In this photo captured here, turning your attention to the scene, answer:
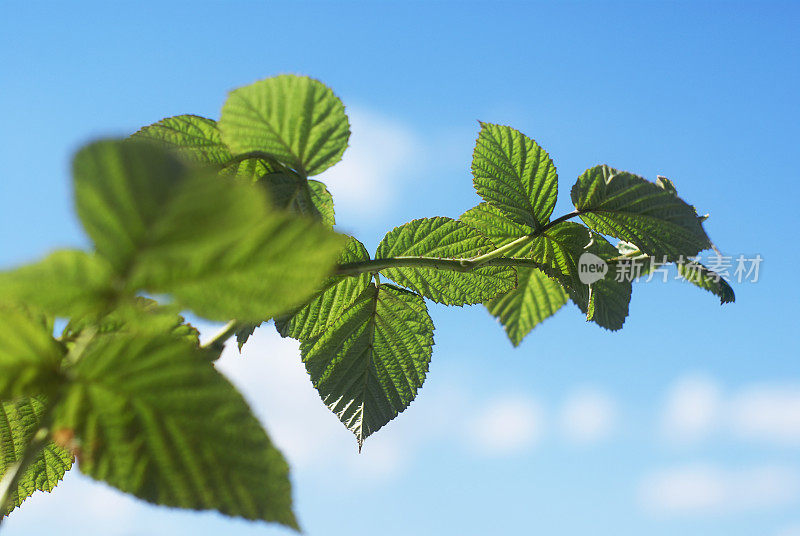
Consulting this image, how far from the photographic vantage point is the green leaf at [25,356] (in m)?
0.29

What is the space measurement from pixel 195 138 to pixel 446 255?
0.27 m


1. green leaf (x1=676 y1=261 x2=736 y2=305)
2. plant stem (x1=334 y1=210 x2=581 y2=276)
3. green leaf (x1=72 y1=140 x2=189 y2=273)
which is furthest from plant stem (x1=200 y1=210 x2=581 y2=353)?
green leaf (x1=676 y1=261 x2=736 y2=305)

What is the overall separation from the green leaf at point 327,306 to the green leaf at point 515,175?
151mm

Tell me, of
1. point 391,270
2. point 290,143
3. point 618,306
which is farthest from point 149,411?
point 618,306

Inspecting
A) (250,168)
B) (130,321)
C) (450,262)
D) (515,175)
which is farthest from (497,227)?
(130,321)

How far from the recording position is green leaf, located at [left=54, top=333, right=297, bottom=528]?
0.96 feet

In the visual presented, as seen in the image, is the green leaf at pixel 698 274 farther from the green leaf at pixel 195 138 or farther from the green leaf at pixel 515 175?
the green leaf at pixel 195 138

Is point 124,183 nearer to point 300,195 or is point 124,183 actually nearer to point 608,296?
point 300,195

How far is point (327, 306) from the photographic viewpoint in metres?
0.64

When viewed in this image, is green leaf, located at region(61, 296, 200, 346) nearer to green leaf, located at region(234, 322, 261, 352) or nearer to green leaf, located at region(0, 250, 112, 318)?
green leaf, located at region(0, 250, 112, 318)

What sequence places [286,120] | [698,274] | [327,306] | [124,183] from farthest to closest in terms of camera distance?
[698,274]
[327,306]
[286,120]
[124,183]

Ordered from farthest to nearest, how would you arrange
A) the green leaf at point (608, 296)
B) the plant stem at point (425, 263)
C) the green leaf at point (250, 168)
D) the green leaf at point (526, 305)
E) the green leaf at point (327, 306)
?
the green leaf at point (526, 305) → the green leaf at point (608, 296) → the green leaf at point (327, 306) → the green leaf at point (250, 168) → the plant stem at point (425, 263)

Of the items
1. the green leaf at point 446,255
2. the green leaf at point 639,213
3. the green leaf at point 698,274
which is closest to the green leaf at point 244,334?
the green leaf at point 446,255

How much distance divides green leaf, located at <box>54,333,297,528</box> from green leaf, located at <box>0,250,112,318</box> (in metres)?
0.02
